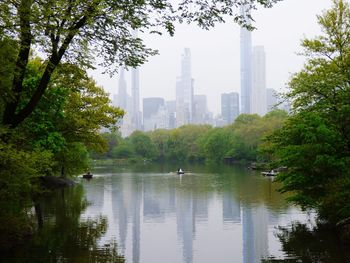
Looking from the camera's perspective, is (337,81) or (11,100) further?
(337,81)

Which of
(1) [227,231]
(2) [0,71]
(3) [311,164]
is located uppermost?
(2) [0,71]

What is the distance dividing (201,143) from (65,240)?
338 ft

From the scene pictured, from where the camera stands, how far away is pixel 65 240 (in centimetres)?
1798

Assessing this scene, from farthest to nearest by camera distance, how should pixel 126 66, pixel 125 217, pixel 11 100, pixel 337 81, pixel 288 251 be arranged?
pixel 125 217 < pixel 337 81 < pixel 288 251 < pixel 126 66 < pixel 11 100

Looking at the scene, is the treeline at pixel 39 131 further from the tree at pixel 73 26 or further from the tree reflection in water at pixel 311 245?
the tree reflection in water at pixel 311 245

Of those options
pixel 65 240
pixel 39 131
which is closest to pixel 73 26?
pixel 65 240

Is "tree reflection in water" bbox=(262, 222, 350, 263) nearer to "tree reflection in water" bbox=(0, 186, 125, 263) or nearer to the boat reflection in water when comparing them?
the boat reflection in water

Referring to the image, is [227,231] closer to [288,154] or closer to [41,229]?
[288,154]

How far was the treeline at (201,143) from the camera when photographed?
3868 inches

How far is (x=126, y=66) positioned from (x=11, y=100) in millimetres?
3014

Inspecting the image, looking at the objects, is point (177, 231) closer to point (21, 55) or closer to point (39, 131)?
point (21, 55)

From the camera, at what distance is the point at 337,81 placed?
2039cm

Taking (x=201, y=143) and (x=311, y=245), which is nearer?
(x=311, y=245)

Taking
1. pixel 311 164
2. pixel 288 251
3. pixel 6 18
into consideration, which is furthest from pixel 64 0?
pixel 311 164
